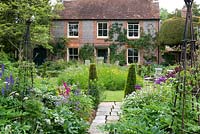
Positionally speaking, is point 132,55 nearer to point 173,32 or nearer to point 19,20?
point 173,32

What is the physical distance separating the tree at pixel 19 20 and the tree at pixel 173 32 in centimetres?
927

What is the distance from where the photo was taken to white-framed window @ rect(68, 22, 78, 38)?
34.7 meters

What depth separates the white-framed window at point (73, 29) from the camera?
114 ft

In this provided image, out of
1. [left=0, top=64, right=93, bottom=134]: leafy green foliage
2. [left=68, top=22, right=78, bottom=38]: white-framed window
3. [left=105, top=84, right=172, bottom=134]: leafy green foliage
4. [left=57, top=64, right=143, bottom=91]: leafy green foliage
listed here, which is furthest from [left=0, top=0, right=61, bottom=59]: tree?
[left=105, top=84, right=172, bottom=134]: leafy green foliage

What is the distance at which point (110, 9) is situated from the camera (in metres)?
35.1

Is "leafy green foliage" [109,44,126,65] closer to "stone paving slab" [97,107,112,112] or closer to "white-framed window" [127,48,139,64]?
"white-framed window" [127,48,139,64]

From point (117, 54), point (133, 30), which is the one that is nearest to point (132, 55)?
point (117, 54)

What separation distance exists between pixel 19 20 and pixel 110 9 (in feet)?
29.7

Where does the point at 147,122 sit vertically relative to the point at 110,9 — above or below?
below

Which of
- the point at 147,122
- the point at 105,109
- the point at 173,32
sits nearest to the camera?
the point at 147,122

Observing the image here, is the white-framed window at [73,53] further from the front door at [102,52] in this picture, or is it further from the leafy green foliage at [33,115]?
the leafy green foliage at [33,115]

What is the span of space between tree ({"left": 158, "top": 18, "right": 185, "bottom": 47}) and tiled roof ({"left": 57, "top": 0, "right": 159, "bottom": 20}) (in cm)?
299

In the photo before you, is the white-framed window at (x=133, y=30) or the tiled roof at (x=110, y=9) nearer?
the white-framed window at (x=133, y=30)

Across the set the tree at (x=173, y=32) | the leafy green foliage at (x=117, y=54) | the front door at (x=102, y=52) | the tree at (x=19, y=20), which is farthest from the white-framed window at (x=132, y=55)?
the tree at (x=19, y=20)
